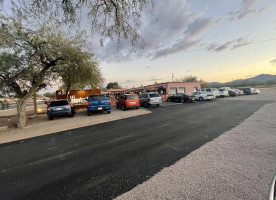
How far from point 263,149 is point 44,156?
6.58 m

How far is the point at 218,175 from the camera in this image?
7.91 feet

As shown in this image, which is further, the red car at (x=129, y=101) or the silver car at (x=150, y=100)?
the silver car at (x=150, y=100)

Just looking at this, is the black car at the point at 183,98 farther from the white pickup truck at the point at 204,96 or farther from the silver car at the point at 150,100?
the silver car at the point at 150,100

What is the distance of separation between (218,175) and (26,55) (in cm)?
1139

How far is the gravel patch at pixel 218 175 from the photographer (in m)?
1.98

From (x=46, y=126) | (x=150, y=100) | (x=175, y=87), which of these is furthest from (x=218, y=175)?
(x=175, y=87)

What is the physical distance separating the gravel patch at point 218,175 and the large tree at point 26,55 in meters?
9.32

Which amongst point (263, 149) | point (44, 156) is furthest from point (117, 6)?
point (263, 149)

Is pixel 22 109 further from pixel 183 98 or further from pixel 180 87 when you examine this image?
pixel 180 87

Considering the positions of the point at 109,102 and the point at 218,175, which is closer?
the point at 218,175

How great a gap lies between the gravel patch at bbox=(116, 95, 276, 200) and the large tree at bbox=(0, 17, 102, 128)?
9.32 m

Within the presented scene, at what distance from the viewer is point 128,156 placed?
11.2 feet

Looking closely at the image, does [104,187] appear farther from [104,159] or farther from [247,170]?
[247,170]

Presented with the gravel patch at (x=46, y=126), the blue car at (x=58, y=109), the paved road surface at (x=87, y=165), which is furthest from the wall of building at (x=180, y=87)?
the paved road surface at (x=87, y=165)
